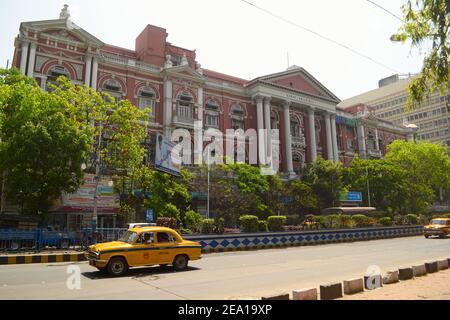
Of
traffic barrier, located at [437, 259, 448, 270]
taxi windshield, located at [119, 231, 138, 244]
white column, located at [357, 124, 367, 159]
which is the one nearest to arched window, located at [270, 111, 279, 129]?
white column, located at [357, 124, 367, 159]

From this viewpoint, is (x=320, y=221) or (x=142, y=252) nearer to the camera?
(x=142, y=252)

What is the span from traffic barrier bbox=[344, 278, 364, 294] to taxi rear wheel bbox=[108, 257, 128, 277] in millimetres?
6751

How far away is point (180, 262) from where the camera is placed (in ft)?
39.9

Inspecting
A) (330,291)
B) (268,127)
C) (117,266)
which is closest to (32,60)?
(117,266)

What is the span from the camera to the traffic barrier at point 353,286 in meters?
7.70

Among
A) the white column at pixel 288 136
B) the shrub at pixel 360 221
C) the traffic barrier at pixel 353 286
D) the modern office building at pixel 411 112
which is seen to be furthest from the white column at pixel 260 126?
the modern office building at pixel 411 112

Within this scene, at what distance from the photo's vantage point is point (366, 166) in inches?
1624

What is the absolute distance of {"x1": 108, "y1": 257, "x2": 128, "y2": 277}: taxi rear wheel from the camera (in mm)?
10828

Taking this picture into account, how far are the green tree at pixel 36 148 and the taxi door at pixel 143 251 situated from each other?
10625mm

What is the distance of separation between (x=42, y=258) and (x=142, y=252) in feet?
22.2

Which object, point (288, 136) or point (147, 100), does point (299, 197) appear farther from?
point (147, 100)

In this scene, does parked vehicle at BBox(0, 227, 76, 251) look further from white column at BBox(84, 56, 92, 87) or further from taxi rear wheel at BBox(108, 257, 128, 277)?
white column at BBox(84, 56, 92, 87)

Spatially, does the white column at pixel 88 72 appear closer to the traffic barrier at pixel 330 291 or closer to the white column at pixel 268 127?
the white column at pixel 268 127

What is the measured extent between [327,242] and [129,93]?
862 inches
